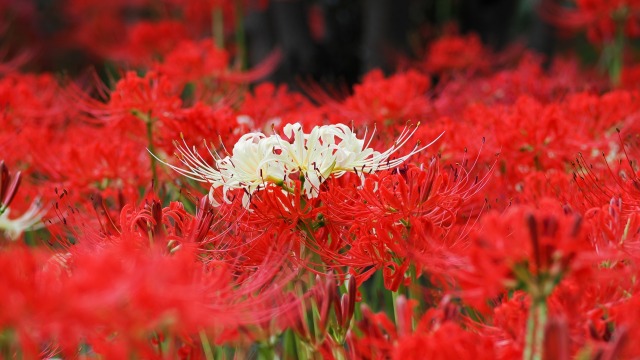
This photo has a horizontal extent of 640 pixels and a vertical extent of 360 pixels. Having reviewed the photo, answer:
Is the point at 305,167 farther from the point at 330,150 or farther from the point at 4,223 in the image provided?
the point at 4,223

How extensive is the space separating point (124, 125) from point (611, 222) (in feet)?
4.35

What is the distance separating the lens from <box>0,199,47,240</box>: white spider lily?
6.28 feet

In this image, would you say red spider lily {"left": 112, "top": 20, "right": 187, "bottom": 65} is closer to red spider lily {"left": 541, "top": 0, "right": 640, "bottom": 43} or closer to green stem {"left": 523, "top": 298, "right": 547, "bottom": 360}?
red spider lily {"left": 541, "top": 0, "right": 640, "bottom": 43}

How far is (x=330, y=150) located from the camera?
5.12 ft

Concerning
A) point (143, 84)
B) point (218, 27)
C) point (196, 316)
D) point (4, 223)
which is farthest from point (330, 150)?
point (218, 27)

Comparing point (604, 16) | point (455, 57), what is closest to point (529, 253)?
point (604, 16)

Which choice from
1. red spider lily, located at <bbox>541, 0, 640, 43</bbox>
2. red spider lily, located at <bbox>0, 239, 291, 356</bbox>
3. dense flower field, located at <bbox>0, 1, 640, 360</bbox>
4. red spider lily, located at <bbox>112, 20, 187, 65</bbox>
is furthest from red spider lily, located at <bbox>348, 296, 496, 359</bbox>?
Answer: red spider lily, located at <bbox>112, 20, 187, 65</bbox>

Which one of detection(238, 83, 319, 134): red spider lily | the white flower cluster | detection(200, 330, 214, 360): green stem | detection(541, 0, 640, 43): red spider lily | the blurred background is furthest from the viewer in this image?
the blurred background

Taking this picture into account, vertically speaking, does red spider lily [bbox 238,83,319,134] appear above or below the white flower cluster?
below

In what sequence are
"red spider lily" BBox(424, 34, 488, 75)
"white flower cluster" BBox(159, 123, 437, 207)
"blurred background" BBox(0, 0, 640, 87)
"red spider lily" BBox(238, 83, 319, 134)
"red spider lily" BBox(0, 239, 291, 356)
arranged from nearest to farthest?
1. "red spider lily" BBox(0, 239, 291, 356)
2. "white flower cluster" BBox(159, 123, 437, 207)
3. "red spider lily" BBox(238, 83, 319, 134)
4. "red spider lily" BBox(424, 34, 488, 75)
5. "blurred background" BBox(0, 0, 640, 87)

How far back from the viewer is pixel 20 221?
194 cm

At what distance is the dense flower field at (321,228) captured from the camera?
1.02 meters

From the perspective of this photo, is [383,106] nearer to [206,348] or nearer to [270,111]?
[270,111]

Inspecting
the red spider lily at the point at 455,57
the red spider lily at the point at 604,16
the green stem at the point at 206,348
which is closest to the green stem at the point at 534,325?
the green stem at the point at 206,348
